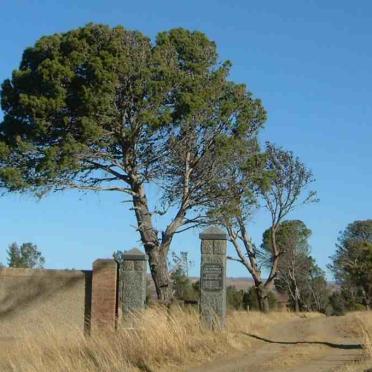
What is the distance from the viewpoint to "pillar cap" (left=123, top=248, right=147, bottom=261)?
19.2 meters

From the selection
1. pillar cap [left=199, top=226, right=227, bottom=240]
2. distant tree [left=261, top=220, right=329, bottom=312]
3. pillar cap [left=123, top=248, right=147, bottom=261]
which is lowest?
pillar cap [left=123, top=248, right=147, bottom=261]

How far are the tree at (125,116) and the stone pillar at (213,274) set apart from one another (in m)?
7.42

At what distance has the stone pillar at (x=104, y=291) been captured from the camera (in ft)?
64.2

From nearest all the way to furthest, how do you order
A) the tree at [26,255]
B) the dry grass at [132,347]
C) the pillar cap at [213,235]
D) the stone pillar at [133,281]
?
the dry grass at [132,347], the pillar cap at [213,235], the stone pillar at [133,281], the tree at [26,255]

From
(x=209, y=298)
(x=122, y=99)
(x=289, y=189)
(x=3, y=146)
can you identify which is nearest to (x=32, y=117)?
(x=3, y=146)

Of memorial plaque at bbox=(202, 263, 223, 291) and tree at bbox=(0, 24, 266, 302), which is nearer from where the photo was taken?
memorial plaque at bbox=(202, 263, 223, 291)

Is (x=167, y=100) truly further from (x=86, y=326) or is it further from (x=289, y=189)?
(x=289, y=189)

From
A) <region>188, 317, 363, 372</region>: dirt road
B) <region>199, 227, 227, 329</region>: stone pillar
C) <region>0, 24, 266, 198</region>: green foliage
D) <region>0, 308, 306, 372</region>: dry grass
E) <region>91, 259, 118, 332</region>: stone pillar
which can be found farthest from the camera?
<region>0, 24, 266, 198</region>: green foliage

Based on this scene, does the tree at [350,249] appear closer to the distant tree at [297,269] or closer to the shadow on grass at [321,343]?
the distant tree at [297,269]

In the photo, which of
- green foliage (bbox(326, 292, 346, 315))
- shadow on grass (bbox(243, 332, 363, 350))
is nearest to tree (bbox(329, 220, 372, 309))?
green foliage (bbox(326, 292, 346, 315))

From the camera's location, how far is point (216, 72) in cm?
2688

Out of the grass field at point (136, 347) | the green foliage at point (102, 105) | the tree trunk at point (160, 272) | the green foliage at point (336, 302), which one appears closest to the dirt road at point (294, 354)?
the grass field at point (136, 347)

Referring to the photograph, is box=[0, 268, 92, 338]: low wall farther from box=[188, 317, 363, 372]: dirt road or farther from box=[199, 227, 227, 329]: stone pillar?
box=[188, 317, 363, 372]: dirt road

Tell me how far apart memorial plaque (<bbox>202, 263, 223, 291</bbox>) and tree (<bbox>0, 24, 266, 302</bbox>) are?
24.3ft
